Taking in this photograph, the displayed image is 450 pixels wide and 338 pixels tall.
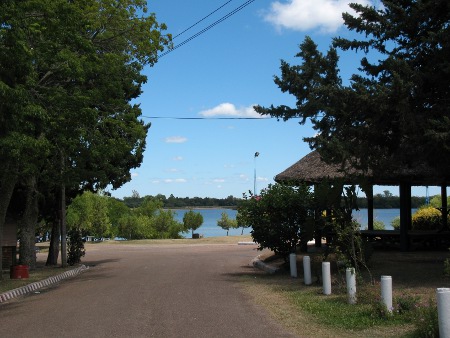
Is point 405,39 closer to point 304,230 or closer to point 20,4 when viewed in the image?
point 304,230

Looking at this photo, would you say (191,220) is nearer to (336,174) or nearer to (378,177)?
A: (336,174)

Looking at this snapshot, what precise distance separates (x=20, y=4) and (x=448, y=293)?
10657mm

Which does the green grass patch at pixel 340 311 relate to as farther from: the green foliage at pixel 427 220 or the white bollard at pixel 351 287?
the green foliage at pixel 427 220

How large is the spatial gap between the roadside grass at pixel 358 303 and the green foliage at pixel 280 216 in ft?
3.69

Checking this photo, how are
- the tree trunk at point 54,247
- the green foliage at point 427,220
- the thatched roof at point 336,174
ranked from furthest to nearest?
the green foliage at point 427,220
the tree trunk at point 54,247
the thatched roof at point 336,174

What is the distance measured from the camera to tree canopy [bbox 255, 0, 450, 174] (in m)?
12.5

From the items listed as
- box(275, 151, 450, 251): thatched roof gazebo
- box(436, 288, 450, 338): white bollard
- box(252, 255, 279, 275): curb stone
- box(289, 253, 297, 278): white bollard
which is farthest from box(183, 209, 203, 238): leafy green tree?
box(436, 288, 450, 338): white bollard

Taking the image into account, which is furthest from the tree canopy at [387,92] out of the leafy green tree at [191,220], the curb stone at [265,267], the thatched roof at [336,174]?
the leafy green tree at [191,220]

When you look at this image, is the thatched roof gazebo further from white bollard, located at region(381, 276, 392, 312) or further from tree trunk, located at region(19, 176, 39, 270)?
tree trunk, located at region(19, 176, 39, 270)

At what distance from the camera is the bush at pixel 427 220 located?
2703 cm

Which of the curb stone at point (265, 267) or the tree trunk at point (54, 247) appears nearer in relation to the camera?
the curb stone at point (265, 267)

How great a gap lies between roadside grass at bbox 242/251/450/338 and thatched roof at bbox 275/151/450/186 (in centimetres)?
314

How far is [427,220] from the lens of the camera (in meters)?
27.6

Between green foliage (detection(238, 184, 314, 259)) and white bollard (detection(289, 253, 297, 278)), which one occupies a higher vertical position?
green foliage (detection(238, 184, 314, 259))
